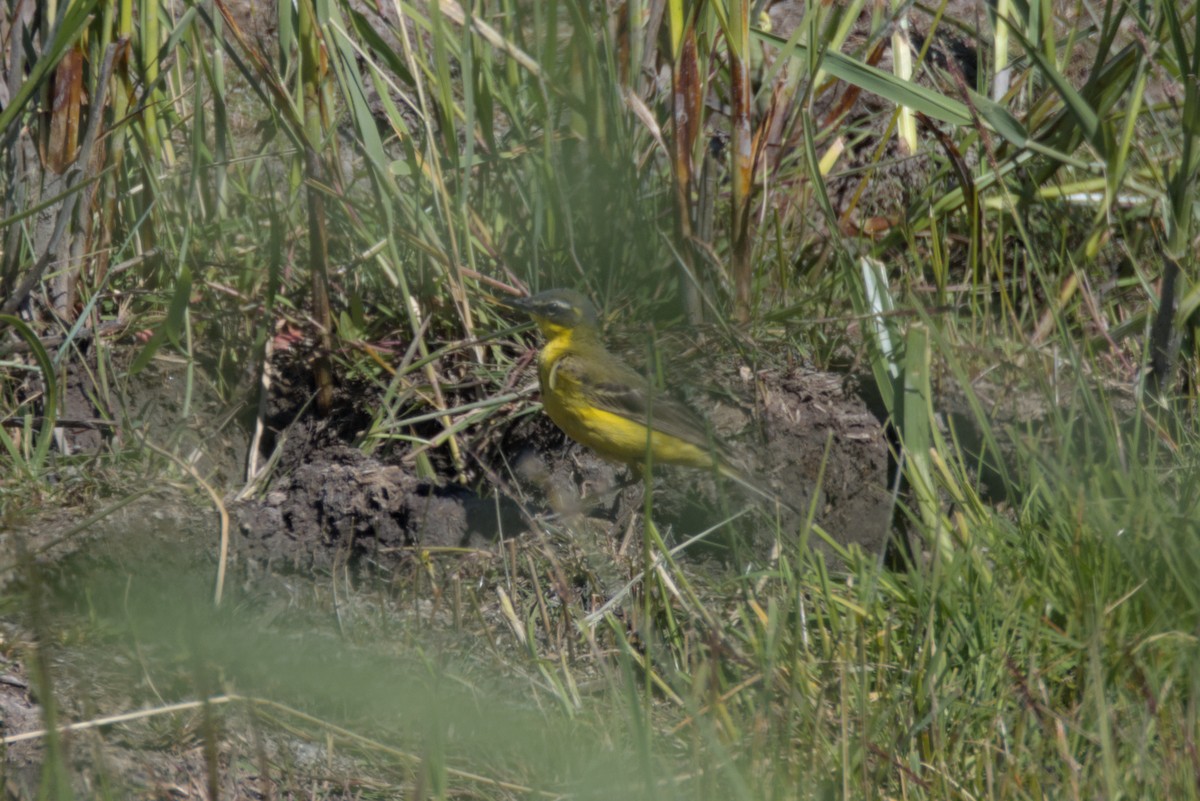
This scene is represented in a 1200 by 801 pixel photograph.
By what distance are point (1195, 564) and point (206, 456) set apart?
2847mm

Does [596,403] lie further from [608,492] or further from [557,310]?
[557,310]

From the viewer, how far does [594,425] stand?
3822 millimetres

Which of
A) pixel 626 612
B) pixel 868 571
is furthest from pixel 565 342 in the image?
pixel 868 571

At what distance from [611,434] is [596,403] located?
143mm

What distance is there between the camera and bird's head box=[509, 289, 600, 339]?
4031 mm

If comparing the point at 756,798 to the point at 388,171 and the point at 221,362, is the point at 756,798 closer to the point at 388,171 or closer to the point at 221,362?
the point at 388,171

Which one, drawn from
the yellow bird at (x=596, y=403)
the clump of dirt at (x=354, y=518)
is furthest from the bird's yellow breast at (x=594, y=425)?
the clump of dirt at (x=354, y=518)

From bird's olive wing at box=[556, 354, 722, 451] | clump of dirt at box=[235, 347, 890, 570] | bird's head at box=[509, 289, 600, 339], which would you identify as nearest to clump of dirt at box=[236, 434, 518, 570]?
clump of dirt at box=[235, 347, 890, 570]

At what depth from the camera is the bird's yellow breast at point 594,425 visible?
12.4 feet

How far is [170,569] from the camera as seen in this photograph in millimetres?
3193

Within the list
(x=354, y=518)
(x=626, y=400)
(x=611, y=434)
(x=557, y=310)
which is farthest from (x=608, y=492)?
(x=354, y=518)

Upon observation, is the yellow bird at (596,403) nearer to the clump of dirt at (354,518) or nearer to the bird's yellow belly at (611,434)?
the bird's yellow belly at (611,434)

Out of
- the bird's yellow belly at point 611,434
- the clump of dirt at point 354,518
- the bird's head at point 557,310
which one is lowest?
the clump of dirt at point 354,518

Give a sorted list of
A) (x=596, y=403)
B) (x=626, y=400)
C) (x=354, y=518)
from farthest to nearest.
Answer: (x=626, y=400) → (x=596, y=403) → (x=354, y=518)
